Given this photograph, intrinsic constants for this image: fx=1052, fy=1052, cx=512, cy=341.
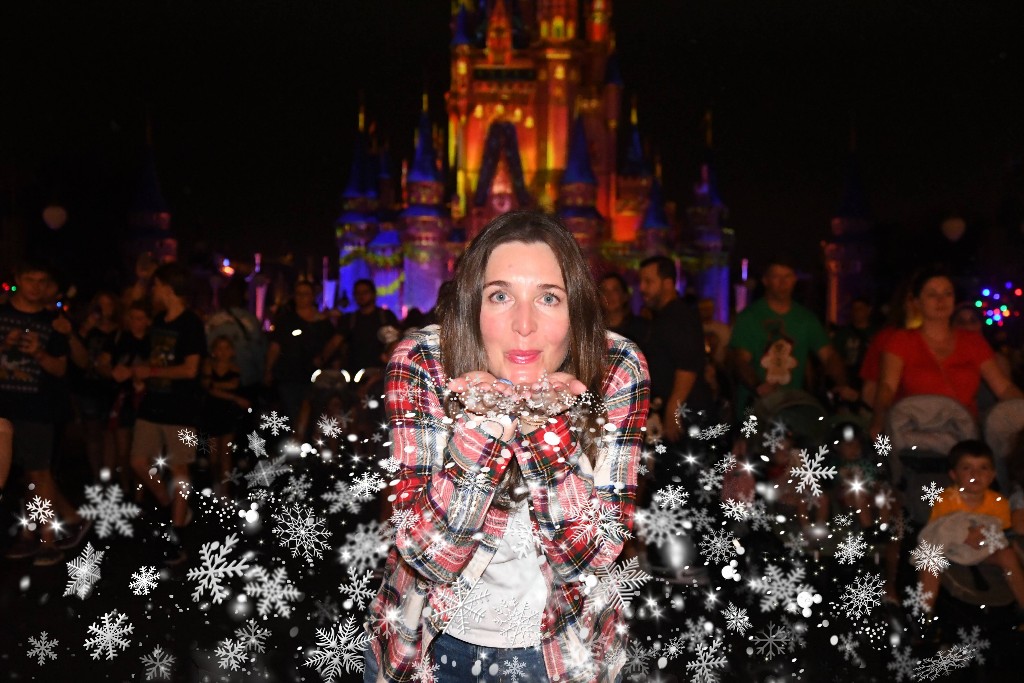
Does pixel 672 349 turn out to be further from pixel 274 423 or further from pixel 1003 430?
pixel 274 423

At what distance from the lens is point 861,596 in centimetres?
261

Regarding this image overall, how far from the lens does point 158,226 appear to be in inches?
1778

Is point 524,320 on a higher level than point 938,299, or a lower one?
higher

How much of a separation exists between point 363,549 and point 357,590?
0.37 ft

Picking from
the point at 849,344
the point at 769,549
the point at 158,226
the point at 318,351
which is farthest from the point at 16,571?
the point at 158,226

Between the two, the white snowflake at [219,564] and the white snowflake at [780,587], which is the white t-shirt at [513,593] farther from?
the white snowflake at [780,587]

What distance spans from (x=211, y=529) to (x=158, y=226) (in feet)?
148

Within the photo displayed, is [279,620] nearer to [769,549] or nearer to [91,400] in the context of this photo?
[769,549]

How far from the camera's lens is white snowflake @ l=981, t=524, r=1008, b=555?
394 centimetres

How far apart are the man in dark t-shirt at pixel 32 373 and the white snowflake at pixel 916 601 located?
14.7 feet

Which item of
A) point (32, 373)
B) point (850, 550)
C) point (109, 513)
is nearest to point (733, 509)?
point (850, 550)

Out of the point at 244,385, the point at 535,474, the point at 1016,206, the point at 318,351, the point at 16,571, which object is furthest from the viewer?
the point at 1016,206

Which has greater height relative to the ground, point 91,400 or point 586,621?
point 586,621

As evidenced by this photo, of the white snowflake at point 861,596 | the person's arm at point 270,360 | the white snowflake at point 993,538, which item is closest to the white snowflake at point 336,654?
the white snowflake at point 861,596
